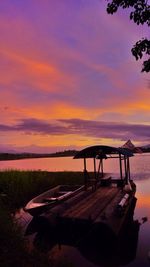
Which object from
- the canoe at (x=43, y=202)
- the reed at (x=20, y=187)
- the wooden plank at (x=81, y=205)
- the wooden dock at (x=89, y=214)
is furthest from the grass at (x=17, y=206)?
the wooden plank at (x=81, y=205)

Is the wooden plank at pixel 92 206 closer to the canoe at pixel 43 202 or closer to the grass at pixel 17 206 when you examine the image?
the canoe at pixel 43 202

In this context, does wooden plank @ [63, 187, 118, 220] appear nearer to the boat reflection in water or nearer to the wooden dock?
the wooden dock

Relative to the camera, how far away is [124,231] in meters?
19.1

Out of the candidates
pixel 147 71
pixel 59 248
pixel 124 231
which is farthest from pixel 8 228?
pixel 124 231

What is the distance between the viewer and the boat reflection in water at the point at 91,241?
14473mm

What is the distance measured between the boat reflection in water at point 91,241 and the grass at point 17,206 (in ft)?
7.74

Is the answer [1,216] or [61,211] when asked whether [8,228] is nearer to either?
[1,216]

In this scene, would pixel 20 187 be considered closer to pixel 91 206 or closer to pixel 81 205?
pixel 81 205

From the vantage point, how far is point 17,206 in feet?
80.3

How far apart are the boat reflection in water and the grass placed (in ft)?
7.74

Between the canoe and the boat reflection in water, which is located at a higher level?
the canoe

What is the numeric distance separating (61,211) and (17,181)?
1091cm

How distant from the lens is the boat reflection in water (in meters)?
14.5

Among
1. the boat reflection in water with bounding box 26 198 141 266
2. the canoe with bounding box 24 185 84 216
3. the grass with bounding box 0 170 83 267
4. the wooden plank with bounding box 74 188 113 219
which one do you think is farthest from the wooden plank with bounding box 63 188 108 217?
the grass with bounding box 0 170 83 267
